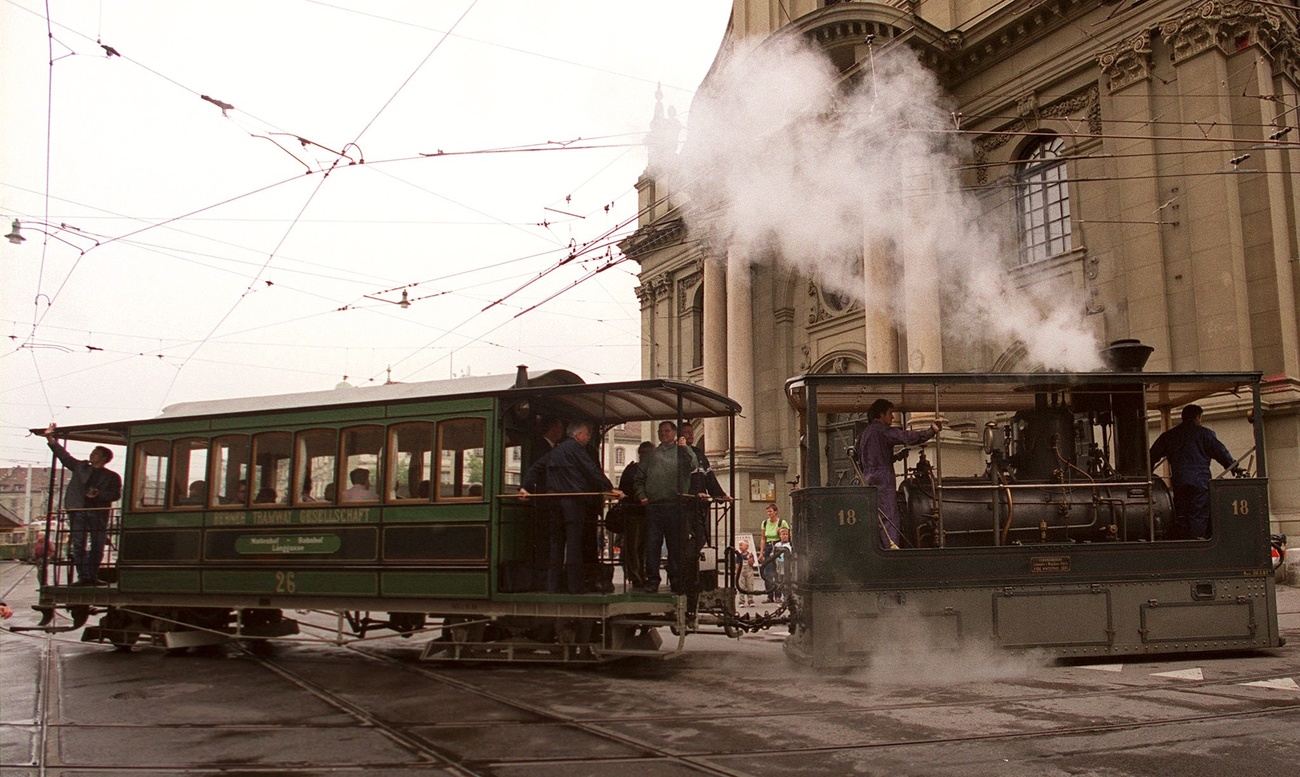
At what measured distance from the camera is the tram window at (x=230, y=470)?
9867 millimetres

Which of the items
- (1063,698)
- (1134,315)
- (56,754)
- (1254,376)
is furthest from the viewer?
(1134,315)

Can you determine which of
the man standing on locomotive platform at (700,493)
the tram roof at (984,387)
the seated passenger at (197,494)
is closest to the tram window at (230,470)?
the seated passenger at (197,494)

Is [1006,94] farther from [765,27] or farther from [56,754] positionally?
[56,754]

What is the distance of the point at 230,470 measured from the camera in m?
9.98

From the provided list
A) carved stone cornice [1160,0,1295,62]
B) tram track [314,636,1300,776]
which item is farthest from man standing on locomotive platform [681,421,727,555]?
carved stone cornice [1160,0,1295,62]

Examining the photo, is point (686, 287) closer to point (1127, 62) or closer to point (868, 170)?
point (868, 170)

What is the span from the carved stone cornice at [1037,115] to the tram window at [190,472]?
13636 millimetres

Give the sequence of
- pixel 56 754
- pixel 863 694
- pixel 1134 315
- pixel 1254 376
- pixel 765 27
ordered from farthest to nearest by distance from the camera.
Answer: pixel 765 27 < pixel 1134 315 < pixel 1254 376 < pixel 863 694 < pixel 56 754

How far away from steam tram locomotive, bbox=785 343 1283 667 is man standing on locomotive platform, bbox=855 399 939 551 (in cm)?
23

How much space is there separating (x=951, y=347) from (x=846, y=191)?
414 centimetres

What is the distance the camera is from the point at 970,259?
1920cm

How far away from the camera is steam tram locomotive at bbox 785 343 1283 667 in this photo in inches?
313

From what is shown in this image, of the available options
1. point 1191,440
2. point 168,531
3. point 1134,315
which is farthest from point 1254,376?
point 168,531

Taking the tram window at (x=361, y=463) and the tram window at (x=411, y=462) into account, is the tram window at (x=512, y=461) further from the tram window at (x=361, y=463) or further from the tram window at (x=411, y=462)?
the tram window at (x=361, y=463)
